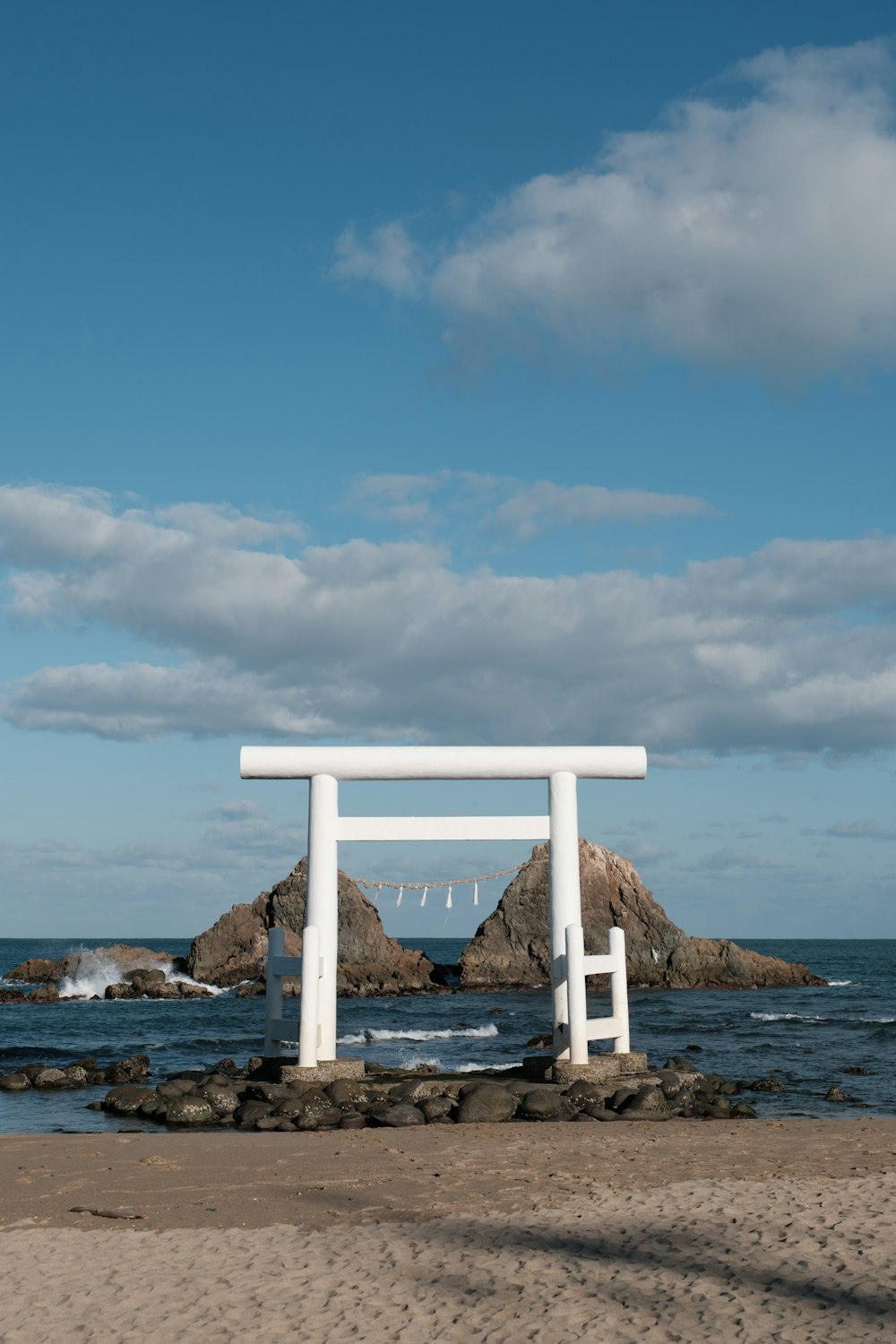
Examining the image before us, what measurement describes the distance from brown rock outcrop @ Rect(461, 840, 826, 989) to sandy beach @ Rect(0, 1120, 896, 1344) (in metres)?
44.5

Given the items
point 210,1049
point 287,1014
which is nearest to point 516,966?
point 287,1014

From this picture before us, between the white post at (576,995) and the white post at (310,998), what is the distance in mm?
3029

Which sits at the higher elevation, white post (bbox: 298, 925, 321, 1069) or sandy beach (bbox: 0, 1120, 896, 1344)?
white post (bbox: 298, 925, 321, 1069)

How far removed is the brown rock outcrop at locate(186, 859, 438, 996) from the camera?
2137 inches

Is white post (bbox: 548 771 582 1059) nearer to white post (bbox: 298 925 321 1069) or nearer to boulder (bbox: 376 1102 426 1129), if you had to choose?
boulder (bbox: 376 1102 426 1129)

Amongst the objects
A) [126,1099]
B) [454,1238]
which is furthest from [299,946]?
[454,1238]

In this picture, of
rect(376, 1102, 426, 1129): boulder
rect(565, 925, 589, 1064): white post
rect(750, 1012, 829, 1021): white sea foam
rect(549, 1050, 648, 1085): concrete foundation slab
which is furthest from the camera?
rect(750, 1012, 829, 1021): white sea foam

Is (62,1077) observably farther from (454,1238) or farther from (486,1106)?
(454,1238)

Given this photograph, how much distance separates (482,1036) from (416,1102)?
54.9 ft

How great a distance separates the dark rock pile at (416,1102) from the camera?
13156mm

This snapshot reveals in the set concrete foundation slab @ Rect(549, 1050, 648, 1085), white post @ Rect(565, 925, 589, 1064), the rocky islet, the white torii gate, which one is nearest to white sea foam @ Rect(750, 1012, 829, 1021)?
the rocky islet

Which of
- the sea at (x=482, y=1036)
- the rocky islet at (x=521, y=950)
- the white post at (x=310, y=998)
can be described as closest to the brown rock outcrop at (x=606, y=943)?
the rocky islet at (x=521, y=950)

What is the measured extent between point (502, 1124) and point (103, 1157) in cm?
423

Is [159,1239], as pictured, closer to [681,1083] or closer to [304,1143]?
[304,1143]
